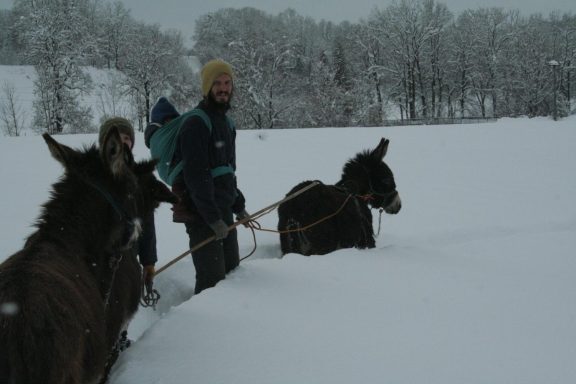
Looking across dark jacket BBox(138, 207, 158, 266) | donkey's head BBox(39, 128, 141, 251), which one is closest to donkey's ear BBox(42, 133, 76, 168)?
donkey's head BBox(39, 128, 141, 251)

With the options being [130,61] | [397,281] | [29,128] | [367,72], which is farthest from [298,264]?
[367,72]

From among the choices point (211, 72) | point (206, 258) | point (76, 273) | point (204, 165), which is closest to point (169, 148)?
point (204, 165)

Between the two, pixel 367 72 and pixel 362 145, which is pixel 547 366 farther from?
pixel 367 72

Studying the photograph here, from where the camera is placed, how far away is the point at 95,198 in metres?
2.02

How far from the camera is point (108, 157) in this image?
1.99 m

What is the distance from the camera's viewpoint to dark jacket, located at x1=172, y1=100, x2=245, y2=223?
130 inches

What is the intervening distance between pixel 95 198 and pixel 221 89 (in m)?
1.85

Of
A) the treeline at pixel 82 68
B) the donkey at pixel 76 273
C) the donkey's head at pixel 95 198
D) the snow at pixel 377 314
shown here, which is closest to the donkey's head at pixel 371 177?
the snow at pixel 377 314

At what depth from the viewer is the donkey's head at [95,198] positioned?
1927mm

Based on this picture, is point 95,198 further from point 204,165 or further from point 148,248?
point 148,248

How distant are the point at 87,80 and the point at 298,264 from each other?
36.8 m

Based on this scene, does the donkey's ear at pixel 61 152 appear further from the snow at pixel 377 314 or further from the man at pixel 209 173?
the man at pixel 209 173

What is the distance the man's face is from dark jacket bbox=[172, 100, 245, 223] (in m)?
0.07

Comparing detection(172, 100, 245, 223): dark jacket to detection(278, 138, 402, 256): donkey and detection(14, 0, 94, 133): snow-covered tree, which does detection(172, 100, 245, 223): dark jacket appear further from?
detection(14, 0, 94, 133): snow-covered tree
